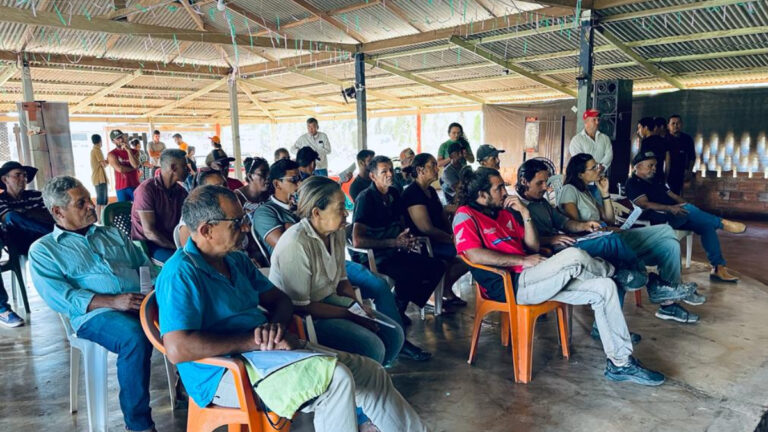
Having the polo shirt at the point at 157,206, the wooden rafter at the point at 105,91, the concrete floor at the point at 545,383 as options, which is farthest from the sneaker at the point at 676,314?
the wooden rafter at the point at 105,91

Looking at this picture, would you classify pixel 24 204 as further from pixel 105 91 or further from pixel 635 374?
pixel 105 91


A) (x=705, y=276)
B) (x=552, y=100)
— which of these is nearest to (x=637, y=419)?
(x=705, y=276)

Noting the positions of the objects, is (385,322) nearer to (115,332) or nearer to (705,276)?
(115,332)

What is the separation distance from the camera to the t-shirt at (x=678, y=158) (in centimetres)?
599

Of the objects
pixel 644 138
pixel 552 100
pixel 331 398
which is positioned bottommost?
pixel 331 398

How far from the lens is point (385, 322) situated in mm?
2172

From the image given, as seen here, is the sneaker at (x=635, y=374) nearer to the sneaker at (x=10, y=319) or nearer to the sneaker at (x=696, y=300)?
the sneaker at (x=696, y=300)

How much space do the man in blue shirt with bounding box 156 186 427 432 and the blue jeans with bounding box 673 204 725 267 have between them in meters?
3.61

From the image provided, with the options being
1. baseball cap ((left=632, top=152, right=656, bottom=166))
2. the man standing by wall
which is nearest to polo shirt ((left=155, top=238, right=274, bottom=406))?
baseball cap ((left=632, top=152, right=656, bottom=166))

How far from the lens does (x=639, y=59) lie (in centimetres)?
758

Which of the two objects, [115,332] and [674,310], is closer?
[115,332]

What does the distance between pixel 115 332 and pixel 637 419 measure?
2.20 meters

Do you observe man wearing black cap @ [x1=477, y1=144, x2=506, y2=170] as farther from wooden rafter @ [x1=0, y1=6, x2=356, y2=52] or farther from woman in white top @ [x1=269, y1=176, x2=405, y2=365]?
wooden rafter @ [x1=0, y1=6, x2=356, y2=52]

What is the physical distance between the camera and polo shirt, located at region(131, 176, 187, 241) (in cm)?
324
